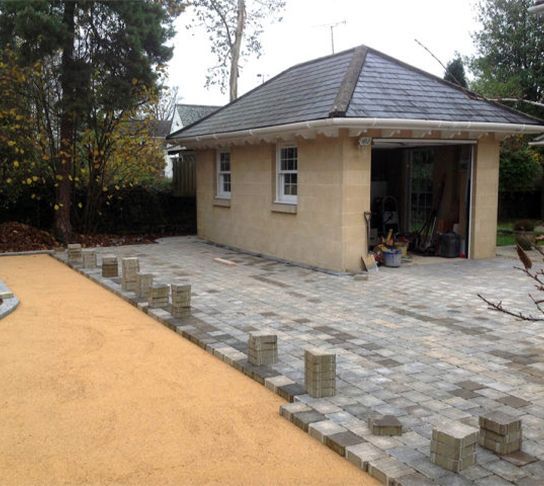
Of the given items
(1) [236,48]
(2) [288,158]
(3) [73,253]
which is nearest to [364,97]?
(2) [288,158]

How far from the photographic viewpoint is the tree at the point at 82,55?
13156 mm

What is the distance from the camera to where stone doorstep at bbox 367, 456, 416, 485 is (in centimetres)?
353

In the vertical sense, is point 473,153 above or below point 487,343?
above

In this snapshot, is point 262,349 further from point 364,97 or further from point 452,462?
point 364,97

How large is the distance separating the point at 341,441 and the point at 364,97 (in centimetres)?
772

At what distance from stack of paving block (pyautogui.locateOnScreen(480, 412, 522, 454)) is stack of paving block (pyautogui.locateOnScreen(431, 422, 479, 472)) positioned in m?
0.20

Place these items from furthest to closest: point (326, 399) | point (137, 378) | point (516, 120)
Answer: point (516, 120)
point (137, 378)
point (326, 399)

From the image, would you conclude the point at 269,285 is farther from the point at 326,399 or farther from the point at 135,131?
the point at 135,131

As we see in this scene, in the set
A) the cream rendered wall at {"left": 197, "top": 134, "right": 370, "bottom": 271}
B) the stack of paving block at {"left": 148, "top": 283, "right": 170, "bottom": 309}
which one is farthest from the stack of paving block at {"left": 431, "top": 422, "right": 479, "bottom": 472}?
the cream rendered wall at {"left": 197, "top": 134, "right": 370, "bottom": 271}

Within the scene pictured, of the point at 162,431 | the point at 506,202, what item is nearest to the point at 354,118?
the point at 162,431

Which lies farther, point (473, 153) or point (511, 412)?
point (473, 153)

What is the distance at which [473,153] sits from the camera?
11.9 meters

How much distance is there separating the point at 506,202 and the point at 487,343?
17.6 m

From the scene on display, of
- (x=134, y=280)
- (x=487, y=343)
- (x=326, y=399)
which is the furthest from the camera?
(x=134, y=280)
